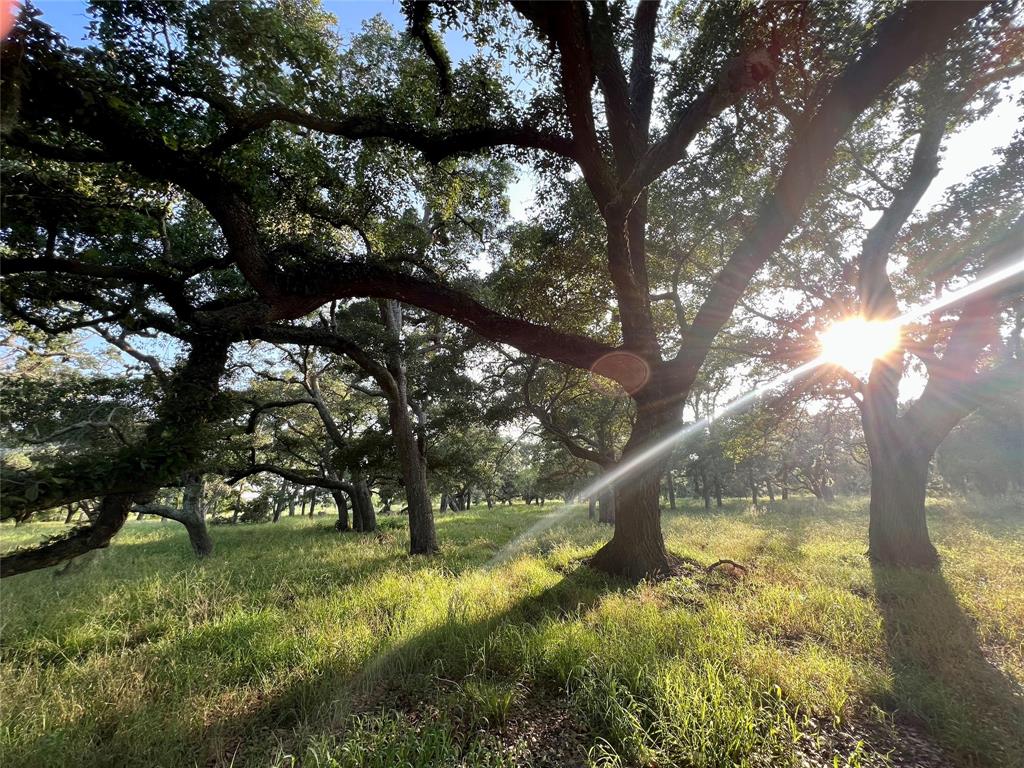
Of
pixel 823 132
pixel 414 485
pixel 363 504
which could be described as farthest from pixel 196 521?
pixel 823 132

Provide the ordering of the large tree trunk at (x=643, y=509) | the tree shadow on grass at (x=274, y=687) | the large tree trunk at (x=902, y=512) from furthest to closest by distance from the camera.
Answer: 1. the large tree trunk at (x=902, y=512)
2. the large tree trunk at (x=643, y=509)
3. the tree shadow on grass at (x=274, y=687)

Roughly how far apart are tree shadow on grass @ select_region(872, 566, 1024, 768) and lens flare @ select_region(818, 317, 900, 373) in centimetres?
578

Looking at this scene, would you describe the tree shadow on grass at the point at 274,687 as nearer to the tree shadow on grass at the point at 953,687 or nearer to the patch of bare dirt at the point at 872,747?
the patch of bare dirt at the point at 872,747

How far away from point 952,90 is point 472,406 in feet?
44.5

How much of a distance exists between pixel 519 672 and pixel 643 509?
437 centimetres

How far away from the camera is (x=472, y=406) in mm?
15078

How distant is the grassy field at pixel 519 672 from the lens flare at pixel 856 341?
4907 millimetres

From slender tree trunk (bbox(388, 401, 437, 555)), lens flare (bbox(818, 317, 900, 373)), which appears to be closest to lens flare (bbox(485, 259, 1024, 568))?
lens flare (bbox(818, 317, 900, 373))

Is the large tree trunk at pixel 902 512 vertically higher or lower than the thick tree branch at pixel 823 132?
lower

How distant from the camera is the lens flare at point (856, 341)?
9.11m

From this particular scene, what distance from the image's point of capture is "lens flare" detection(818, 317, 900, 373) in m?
9.11

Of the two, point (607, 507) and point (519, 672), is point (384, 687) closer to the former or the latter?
point (519, 672)

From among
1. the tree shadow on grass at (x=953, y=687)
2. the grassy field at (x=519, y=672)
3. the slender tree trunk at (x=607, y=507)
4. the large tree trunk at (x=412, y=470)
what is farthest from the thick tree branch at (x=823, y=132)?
the slender tree trunk at (x=607, y=507)

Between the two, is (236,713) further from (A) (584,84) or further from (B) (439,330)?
(B) (439,330)
